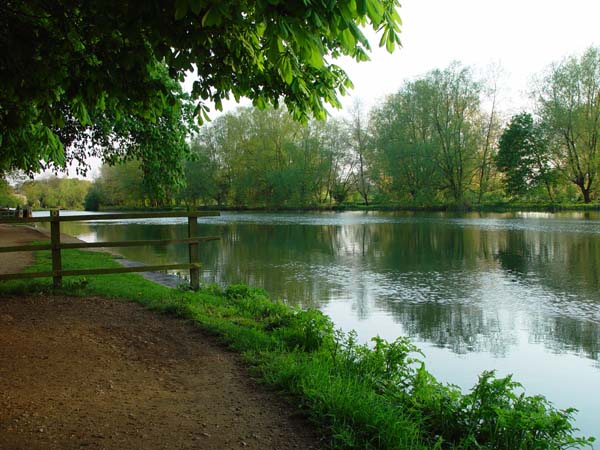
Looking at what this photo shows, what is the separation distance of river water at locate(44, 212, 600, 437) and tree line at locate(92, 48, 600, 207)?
2401 cm


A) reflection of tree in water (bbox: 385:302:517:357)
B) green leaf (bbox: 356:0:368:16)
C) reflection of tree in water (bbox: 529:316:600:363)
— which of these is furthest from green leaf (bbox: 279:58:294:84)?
reflection of tree in water (bbox: 529:316:600:363)

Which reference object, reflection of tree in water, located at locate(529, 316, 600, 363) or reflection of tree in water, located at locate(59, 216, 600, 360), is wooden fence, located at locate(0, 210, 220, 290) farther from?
reflection of tree in water, located at locate(529, 316, 600, 363)

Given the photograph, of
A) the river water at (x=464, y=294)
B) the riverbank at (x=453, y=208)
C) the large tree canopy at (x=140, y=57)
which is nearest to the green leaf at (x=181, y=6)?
the large tree canopy at (x=140, y=57)

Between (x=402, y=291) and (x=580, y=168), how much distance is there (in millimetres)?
47336

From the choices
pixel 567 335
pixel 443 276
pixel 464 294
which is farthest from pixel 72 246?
pixel 443 276

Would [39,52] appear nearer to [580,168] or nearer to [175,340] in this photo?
[175,340]

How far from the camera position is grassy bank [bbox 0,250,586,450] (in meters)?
3.71

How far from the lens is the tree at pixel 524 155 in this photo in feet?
172

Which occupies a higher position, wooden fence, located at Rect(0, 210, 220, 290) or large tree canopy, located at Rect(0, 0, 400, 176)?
large tree canopy, located at Rect(0, 0, 400, 176)

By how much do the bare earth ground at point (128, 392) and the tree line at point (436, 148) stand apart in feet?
112

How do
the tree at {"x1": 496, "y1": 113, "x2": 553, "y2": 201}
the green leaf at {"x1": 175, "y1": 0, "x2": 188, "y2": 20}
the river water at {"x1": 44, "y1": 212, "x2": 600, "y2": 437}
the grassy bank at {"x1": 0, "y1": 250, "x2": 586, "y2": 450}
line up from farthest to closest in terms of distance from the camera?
the tree at {"x1": 496, "y1": 113, "x2": 553, "y2": 201}, the river water at {"x1": 44, "y1": 212, "x2": 600, "y2": 437}, the grassy bank at {"x1": 0, "y1": 250, "x2": 586, "y2": 450}, the green leaf at {"x1": 175, "y1": 0, "x2": 188, "y2": 20}

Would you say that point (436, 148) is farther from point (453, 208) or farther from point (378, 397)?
point (378, 397)

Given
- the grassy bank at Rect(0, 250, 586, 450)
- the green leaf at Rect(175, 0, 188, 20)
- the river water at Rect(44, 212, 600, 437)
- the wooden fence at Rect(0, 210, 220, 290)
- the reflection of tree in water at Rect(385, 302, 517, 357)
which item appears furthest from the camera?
the wooden fence at Rect(0, 210, 220, 290)

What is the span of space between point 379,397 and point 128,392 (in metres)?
2.39
